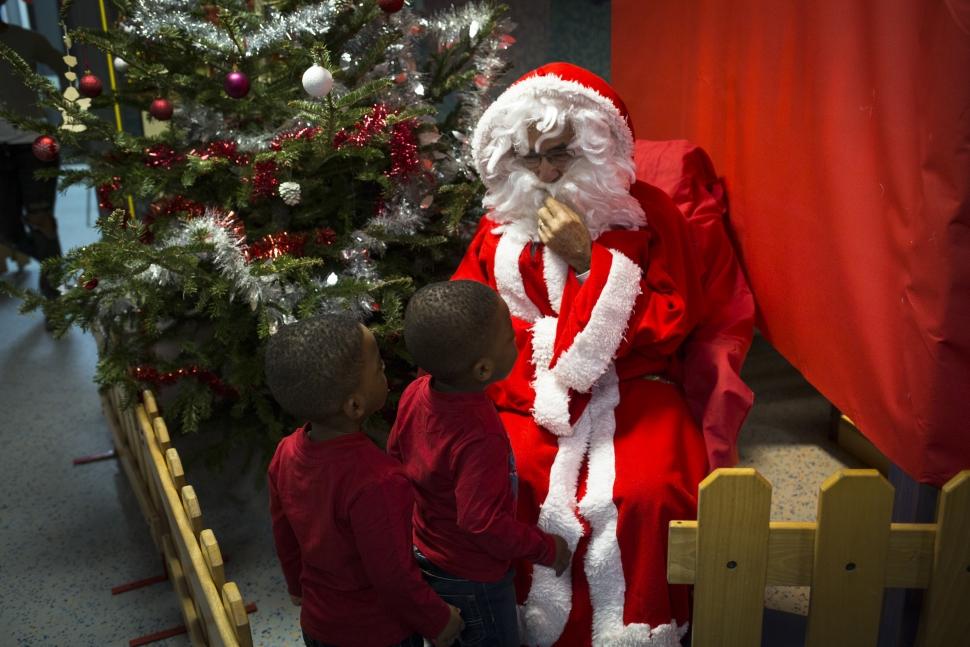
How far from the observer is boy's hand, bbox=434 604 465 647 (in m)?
1.60

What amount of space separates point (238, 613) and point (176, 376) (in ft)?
3.75

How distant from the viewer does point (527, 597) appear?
6.53 ft

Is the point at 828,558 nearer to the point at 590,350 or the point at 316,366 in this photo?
the point at 590,350

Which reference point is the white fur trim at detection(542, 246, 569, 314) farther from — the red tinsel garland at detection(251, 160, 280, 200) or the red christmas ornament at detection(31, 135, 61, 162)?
the red christmas ornament at detection(31, 135, 61, 162)

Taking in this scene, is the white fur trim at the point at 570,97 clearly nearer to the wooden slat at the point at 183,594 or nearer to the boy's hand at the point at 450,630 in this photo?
the boy's hand at the point at 450,630

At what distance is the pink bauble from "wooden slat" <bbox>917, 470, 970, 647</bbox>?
1866mm

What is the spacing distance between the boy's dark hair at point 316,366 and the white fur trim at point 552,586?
2.26 feet

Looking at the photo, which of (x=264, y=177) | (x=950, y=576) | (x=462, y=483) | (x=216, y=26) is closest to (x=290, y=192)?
(x=264, y=177)

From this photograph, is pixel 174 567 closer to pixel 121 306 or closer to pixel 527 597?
pixel 121 306

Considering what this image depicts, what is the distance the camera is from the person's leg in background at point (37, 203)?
188 inches

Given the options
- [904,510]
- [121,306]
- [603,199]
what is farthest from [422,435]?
[121,306]

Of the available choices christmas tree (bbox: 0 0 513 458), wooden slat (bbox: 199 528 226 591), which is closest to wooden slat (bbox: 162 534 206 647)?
christmas tree (bbox: 0 0 513 458)

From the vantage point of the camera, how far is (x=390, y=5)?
2471 millimetres

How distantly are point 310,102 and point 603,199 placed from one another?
839 mm
